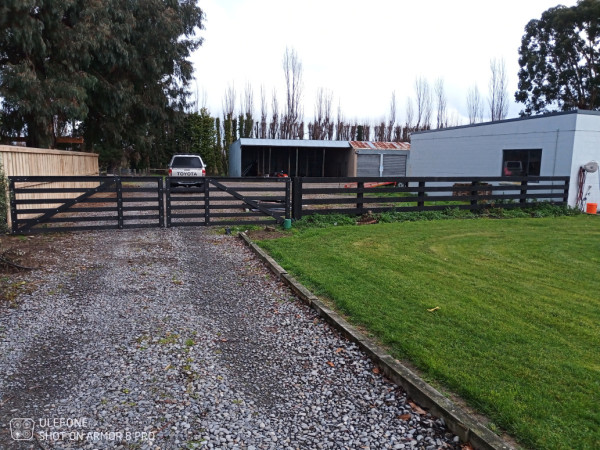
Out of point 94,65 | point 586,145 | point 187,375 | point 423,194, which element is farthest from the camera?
point 94,65

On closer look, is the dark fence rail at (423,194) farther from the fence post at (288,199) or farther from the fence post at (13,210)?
the fence post at (13,210)

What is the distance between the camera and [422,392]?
3496 millimetres

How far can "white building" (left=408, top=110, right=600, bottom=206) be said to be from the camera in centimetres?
1492

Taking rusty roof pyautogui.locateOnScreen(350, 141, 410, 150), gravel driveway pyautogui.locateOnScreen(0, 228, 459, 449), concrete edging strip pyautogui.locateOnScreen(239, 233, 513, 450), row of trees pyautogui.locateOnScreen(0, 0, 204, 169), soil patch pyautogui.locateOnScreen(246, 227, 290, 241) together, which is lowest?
gravel driveway pyautogui.locateOnScreen(0, 228, 459, 449)

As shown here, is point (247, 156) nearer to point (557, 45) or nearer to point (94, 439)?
point (557, 45)

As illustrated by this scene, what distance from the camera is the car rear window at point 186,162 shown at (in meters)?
20.7

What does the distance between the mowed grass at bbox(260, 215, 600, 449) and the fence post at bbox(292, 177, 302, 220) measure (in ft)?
4.58

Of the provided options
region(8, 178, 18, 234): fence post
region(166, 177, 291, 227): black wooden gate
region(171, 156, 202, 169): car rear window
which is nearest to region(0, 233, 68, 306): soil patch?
region(8, 178, 18, 234): fence post

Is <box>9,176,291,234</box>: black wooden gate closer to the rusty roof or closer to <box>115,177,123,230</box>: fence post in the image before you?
<box>115,177,123,230</box>: fence post

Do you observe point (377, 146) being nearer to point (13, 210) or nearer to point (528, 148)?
point (528, 148)

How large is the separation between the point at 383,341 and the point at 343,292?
1547 mm

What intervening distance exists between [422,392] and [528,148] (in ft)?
49.6

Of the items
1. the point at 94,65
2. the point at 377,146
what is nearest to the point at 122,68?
the point at 94,65

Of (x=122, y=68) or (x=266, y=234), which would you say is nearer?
(x=266, y=234)
